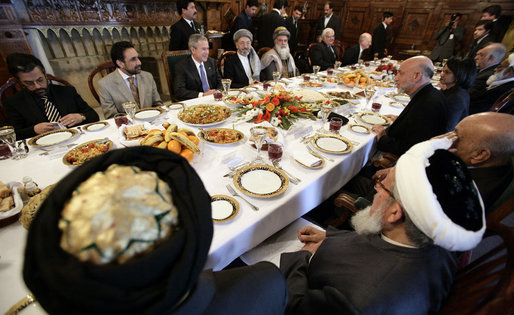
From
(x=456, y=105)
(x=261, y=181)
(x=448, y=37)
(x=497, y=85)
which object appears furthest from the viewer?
(x=448, y=37)

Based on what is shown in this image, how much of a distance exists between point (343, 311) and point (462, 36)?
8379 mm

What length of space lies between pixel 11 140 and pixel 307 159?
1.73 meters

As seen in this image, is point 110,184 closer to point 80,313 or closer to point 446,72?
point 80,313

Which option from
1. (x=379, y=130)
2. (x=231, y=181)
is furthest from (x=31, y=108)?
(x=379, y=130)

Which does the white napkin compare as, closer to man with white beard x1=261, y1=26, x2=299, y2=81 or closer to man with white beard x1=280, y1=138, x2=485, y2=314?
man with white beard x1=280, y1=138, x2=485, y2=314

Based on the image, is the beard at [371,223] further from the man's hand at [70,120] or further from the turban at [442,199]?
the man's hand at [70,120]

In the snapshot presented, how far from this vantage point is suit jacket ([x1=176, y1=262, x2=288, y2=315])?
0.51 metres

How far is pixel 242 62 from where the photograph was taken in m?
3.41

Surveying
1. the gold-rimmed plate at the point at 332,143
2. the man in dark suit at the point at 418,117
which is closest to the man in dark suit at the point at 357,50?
the man in dark suit at the point at 418,117

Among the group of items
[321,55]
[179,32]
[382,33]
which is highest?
[179,32]

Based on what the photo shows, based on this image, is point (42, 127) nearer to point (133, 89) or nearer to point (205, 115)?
point (133, 89)

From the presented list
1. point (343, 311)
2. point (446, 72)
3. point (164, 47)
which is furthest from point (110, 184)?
point (164, 47)

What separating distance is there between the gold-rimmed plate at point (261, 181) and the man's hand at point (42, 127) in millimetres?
1541

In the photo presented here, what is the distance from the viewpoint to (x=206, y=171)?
1247mm
